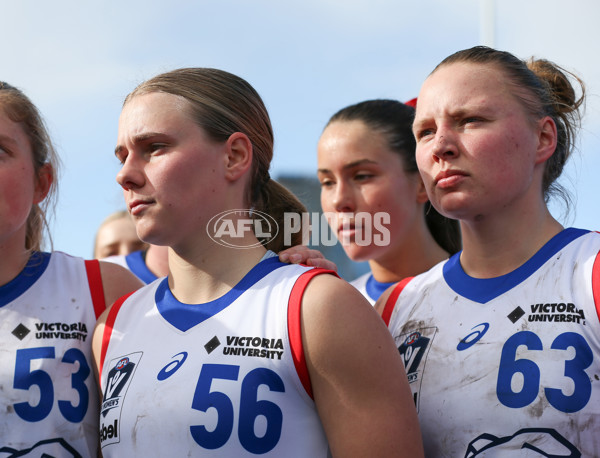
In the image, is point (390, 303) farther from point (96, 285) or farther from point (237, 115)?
point (96, 285)

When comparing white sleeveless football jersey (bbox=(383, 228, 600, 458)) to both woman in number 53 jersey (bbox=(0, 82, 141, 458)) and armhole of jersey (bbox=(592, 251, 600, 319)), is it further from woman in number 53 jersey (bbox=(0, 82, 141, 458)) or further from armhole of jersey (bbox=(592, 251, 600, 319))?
woman in number 53 jersey (bbox=(0, 82, 141, 458))

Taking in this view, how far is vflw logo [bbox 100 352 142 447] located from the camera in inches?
91.2

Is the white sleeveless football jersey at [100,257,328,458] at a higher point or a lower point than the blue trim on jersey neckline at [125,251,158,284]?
lower

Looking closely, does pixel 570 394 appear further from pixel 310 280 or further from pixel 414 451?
pixel 310 280

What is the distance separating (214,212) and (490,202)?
0.95m

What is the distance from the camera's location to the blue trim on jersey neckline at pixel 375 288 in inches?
161

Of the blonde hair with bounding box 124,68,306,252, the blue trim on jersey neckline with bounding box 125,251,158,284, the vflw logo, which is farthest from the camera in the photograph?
the blue trim on jersey neckline with bounding box 125,251,158,284

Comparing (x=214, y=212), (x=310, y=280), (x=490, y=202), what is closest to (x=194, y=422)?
(x=310, y=280)

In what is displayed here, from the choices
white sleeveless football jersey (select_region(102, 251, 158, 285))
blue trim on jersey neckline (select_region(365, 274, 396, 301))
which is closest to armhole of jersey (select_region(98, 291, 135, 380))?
blue trim on jersey neckline (select_region(365, 274, 396, 301))

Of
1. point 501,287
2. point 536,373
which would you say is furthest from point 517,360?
point 501,287

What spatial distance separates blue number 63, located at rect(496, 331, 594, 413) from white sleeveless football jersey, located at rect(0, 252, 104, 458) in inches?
57.7

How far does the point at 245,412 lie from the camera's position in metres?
2.12

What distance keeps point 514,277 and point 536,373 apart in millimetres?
379

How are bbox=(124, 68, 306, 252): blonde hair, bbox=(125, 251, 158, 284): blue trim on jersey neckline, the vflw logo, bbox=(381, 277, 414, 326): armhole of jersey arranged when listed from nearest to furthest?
the vflw logo
bbox=(124, 68, 306, 252): blonde hair
bbox=(381, 277, 414, 326): armhole of jersey
bbox=(125, 251, 158, 284): blue trim on jersey neckline
